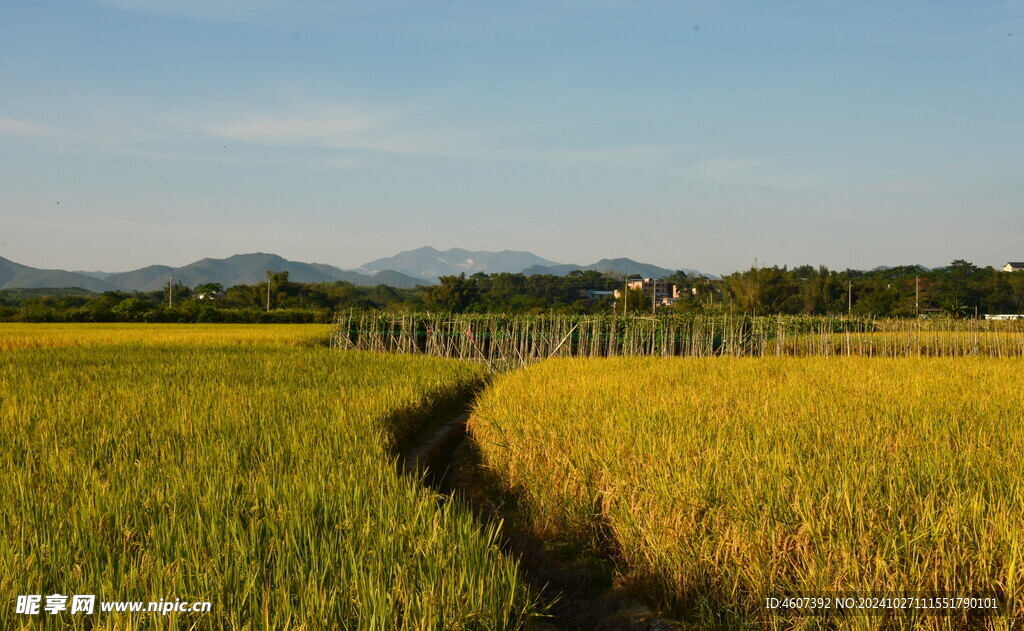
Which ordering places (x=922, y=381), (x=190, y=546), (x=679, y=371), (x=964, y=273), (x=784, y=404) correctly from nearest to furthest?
(x=190, y=546) < (x=784, y=404) < (x=922, y=381) < (x=679, y=371) < (x=964, y=273)

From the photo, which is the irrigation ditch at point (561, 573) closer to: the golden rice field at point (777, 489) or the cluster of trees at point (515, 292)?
the golden rice field at point (777, 489)

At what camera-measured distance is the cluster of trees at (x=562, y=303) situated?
3134 centimetres

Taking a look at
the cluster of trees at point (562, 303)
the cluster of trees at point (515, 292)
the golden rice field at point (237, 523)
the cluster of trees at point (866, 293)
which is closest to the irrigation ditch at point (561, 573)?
the golden rice field at point (237, 523)

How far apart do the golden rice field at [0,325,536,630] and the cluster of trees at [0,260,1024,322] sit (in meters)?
24.0

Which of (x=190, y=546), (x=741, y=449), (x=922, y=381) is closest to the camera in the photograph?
(x=190, y=546)

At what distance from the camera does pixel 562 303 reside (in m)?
54.2

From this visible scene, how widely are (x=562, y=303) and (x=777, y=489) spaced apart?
167ft

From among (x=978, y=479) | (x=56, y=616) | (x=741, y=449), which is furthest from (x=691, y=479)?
(x=56, y=616)

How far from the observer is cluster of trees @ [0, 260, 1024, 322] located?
31.3m

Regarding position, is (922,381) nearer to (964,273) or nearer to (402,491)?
(402,491)

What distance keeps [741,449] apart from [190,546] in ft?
9.66

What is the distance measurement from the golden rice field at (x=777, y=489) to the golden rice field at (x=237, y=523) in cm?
85

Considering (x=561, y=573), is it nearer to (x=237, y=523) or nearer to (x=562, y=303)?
(x=237, y=523)

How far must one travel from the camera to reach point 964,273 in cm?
6556
